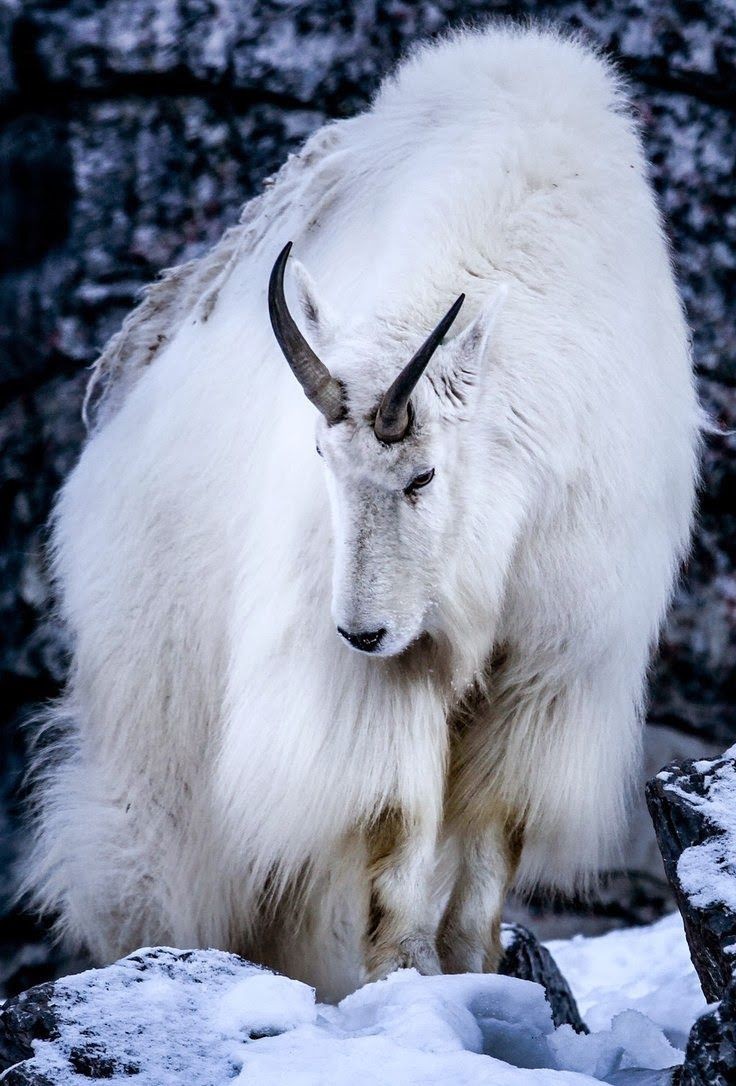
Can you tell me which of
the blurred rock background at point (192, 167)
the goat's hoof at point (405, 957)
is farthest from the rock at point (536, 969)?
the blurred rock background at point (192, 167)

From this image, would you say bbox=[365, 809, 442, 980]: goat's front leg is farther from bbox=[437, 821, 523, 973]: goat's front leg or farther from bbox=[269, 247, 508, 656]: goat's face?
bbox=[269, 247, 508, 656]: goat's face

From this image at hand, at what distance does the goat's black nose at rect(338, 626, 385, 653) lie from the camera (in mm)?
2830

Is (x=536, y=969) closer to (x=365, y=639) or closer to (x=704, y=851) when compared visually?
(x=365, y=639)

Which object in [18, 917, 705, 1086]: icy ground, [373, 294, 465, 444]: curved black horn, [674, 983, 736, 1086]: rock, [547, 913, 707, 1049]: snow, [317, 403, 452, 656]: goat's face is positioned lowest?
[547, 913, 707, 1049]: snow

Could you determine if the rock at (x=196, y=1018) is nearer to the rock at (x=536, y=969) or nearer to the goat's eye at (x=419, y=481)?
the goat's eye at (x=419, y=481)

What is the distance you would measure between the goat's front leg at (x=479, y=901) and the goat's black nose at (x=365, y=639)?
777mm

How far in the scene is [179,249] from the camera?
5.98 meters

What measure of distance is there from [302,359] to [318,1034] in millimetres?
1165

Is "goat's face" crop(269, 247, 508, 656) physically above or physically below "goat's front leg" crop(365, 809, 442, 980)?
above

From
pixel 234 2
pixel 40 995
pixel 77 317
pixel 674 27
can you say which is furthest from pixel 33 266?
pixel 40 995

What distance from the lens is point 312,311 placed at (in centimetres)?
300

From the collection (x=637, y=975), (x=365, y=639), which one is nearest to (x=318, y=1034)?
(x=365, y=639)

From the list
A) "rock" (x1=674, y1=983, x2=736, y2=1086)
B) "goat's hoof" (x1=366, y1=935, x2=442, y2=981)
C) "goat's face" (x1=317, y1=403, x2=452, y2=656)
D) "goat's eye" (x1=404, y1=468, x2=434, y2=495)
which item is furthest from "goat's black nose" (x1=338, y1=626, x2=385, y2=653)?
"rock" (x1=674, y1=983, x2=736, y2=1086)

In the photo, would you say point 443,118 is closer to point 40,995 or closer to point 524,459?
point 524,459
